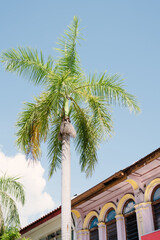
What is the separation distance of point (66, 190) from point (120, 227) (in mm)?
4148

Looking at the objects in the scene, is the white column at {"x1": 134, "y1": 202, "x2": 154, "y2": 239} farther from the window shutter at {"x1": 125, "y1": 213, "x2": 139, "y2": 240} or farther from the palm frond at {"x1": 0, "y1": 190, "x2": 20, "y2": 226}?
the palm frond at {"x1": 0, "y1": 190, "x2": 20, "y2": 226}

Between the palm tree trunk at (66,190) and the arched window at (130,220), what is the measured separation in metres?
3.80

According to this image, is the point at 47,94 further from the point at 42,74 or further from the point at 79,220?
the point at 79,220

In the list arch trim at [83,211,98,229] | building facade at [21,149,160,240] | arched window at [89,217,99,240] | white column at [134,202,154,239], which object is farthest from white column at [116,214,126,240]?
arch trim at [83,211,98,229]

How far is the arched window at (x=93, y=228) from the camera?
14.5 meters

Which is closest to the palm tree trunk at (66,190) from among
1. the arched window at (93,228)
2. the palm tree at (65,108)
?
the palm tree at (65,108)

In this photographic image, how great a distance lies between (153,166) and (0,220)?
8.30 meters

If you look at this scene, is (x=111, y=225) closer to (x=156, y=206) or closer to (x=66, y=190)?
(x=156, y=206)

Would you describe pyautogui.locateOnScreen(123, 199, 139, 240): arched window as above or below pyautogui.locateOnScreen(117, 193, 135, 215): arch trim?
below

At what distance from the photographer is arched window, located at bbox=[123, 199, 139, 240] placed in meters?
12.5

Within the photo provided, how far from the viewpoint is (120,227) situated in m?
13.0

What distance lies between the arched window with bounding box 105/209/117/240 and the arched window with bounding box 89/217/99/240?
2.44ft

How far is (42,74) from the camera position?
37.4 ft

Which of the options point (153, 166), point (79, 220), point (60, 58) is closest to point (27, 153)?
point (60, 58)
